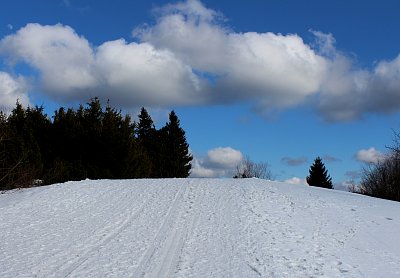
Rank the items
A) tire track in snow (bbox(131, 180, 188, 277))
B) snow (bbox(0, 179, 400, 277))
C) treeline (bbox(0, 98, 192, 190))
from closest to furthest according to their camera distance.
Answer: tire track in snow (bbox(131, 180, 188, 277)) < snow (bbox(0, 179, 400, 277)) < treeline (bbox(0, 98, 192, 190))

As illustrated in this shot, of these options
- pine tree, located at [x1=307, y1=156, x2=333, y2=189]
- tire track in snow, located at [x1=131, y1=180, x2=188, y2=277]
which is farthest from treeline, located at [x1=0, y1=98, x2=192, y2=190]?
pine tree, located at [x1=307, y1=156, x2=333, y2=189]

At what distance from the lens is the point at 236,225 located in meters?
11.7

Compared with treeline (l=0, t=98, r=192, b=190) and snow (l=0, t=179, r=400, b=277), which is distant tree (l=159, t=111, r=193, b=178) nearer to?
treeline (l=0, t=98, r=192, b=190)

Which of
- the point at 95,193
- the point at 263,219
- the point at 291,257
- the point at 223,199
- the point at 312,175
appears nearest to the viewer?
the point at 291,257

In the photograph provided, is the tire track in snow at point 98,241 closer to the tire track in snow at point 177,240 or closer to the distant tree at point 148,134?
the tire track in snow at point 177,240

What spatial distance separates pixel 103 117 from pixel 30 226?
89.6 feet

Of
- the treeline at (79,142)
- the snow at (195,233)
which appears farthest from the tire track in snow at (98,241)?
the treeline at (79,142)

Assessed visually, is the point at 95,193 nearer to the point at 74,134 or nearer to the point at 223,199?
the point at 223,199

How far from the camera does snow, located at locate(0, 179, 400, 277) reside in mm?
8531

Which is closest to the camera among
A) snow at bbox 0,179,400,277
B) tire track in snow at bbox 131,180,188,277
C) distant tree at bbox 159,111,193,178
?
tire track in snow at bbox 131,180,188,277

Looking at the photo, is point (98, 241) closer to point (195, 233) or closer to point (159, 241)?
point (159, 241)

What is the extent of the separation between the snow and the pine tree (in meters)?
48.3

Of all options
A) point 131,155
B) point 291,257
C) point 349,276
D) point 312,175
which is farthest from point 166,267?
point 312,175

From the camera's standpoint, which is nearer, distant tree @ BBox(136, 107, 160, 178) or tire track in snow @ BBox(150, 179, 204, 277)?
tire track in snow @ BBox(150, 179, 204, 277)
